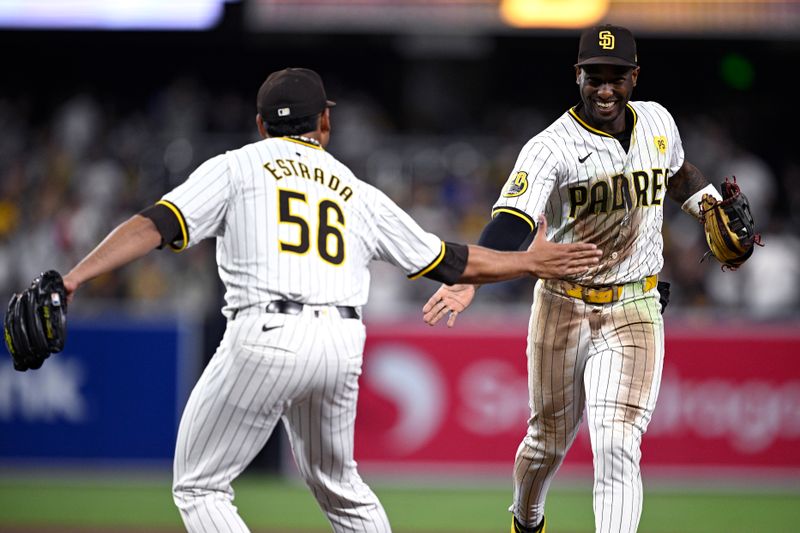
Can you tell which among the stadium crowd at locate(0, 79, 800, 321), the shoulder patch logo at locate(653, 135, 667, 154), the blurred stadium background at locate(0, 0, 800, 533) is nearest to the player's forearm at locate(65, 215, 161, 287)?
the shoulder patch logo at locate(653, 135, 667, 154)

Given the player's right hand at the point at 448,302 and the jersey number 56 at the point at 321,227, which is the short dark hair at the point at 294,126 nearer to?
the jersey number 56 at the point at 321,227

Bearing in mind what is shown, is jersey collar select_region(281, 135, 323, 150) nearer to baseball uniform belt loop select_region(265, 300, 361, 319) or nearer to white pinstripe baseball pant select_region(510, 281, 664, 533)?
baseball uniform belt loop select_region(265, 300, 361, 319)

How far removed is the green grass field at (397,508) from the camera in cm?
793

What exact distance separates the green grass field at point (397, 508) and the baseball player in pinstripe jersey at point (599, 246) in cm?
266

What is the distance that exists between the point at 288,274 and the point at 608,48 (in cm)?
176

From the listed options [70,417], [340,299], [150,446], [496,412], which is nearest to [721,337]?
[496,412]

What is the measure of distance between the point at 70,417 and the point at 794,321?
20.2ft

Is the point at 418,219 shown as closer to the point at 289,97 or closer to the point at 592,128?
the point at 592,128

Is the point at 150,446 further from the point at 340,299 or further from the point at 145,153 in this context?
the point at 340,299

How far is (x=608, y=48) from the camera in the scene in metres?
5.04

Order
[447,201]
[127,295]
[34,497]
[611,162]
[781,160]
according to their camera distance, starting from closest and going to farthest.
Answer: [611,162], [34,497], [127,295], [447,201], [781,160]

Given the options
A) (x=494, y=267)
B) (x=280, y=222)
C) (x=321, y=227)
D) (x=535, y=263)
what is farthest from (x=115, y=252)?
(x=535, y=263)

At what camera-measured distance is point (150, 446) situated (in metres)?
10.2

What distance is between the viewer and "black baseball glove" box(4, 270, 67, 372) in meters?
4.10
